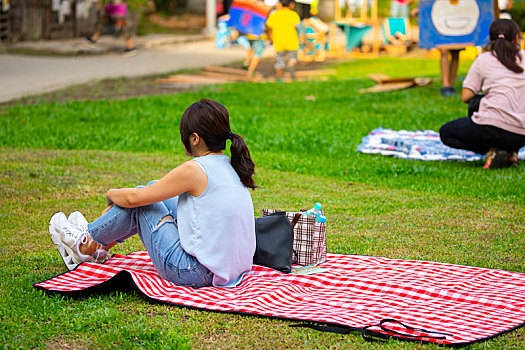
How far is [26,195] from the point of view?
6.30 meters

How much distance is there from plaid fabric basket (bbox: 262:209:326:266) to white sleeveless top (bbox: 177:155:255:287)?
1.69ft

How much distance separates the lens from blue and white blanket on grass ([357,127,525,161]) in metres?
8.03

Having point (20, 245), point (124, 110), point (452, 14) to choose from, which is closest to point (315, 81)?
point (452, 14)

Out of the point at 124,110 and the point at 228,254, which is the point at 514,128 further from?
the point at 124,110

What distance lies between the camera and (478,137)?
7.25m

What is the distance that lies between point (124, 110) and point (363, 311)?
24.6ft

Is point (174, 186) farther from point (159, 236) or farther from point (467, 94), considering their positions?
point (467, 94)

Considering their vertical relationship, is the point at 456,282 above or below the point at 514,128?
below

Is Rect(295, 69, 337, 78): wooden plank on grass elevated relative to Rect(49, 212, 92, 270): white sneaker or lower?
elevated

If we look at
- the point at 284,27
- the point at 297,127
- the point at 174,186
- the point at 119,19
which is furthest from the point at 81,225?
the point at 119,19

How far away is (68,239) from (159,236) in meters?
0.68

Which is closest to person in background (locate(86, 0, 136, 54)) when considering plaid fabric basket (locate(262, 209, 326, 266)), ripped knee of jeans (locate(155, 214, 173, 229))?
plaid fabric basket (locate(262, 209, 326, 266))

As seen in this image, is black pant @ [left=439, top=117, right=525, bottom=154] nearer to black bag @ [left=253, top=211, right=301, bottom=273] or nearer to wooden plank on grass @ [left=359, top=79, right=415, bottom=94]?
black bag @ [left=253, top=211, right=301, bottom=273]

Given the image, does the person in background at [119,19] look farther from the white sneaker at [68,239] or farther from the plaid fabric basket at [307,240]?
the plaid fabric basket at [307,240]
